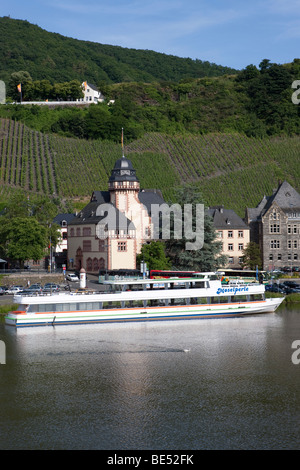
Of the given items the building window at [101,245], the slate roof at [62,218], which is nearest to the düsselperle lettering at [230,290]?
the building window at [101,245]

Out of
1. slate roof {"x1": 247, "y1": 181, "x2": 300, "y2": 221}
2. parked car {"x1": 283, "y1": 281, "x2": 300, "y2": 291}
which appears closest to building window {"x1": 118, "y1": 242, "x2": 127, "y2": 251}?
slate roof {"x1": 247, "y1": 181, "x2": 300, "y2": 221}

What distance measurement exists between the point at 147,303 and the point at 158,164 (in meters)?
63.6

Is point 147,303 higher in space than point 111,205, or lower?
lower

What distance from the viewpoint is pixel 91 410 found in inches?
1160

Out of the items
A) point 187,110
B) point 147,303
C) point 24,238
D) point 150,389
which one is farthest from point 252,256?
point 187,110

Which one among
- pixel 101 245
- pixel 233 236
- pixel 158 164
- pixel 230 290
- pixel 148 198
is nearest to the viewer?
pixel 230 290

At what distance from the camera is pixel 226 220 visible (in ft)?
303

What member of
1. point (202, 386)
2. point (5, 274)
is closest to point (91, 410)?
point (202, 386)

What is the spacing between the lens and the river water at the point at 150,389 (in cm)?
2591

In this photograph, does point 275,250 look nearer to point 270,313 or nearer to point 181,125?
point 270,313

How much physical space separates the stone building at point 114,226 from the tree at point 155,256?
6.33 m

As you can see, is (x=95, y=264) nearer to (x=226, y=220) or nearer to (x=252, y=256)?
(x=226, y=220)

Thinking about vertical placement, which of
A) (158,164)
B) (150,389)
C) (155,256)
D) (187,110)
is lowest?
(150,389)

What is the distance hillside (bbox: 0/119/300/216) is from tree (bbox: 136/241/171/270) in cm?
2911
